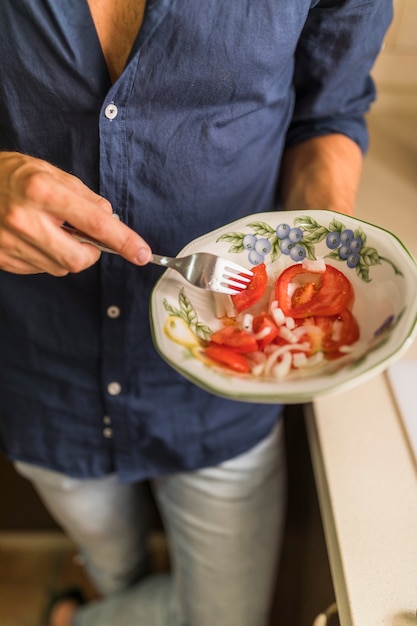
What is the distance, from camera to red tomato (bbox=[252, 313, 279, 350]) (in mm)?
531

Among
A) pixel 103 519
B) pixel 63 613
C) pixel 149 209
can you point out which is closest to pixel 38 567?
pixel 63 613

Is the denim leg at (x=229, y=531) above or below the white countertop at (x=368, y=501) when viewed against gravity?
below

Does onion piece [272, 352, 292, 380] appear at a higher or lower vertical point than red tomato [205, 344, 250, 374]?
higher

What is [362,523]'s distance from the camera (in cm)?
59

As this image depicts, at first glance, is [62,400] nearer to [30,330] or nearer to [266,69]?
[30,330]

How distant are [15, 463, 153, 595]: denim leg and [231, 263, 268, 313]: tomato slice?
0.43 metres

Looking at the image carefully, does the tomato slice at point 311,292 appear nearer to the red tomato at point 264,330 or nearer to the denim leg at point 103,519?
the red tomato at point 264,330

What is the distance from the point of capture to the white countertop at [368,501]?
0.54 metres

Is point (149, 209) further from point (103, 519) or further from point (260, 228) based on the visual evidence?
point (103, 519)

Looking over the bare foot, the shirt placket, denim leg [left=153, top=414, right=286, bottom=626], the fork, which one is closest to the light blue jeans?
denim leg [left=153, top=414, right=286, bottom=626]

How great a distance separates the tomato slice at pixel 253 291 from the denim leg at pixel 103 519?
429 millimetres

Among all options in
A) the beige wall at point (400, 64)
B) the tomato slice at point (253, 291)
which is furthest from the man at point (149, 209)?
the beige wall at point (400, 64)

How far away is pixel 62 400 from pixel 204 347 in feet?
1.03

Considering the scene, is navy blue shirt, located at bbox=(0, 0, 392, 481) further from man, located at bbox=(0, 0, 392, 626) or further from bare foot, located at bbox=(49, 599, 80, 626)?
bare foot, located at bbox=(49, 599, 80, 626)
